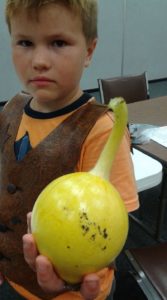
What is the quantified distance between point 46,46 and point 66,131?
0.17 metres

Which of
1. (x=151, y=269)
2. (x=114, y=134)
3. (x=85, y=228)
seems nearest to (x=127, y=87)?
(x=151, y=269)

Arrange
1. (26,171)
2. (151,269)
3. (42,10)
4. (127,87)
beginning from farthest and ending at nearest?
(127,87) < (151,269) < (26,171) < (42,10)

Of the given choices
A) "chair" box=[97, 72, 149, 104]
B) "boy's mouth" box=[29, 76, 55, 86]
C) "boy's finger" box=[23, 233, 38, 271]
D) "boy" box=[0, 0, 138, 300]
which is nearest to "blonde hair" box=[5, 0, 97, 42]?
"boy" box=[0, 0, 138, 300]

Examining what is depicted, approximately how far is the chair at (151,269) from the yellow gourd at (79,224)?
25.8 inches

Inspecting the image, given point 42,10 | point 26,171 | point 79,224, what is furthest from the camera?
point 26,171

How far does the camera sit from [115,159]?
0.60m

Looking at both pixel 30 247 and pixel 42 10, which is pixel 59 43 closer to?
pixel 42 10

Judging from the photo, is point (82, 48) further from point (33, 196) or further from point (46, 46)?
point (33, 196)

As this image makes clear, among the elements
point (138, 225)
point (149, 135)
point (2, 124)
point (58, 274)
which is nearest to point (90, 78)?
point (138, 225)

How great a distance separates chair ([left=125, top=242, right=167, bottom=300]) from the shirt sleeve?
1.59ft

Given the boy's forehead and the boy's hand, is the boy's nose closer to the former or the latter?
the boy's forehead

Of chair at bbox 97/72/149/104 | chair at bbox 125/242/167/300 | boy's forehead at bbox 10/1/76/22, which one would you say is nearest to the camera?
boy's forehead at bbox 10/1/76/22

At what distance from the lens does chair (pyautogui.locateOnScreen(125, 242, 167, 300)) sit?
0.97 m

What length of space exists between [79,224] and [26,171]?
0.31 meters
